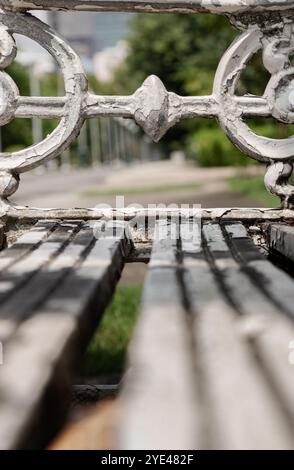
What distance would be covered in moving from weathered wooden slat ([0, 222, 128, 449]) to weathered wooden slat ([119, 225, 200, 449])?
11 centimetres

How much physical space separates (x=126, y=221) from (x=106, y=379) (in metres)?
1.50

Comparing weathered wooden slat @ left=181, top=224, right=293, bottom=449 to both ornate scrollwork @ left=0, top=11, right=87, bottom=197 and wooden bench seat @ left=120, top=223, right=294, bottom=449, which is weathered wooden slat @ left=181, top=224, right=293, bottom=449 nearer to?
wooden bench seat @ left=120, top=223, right=294, bottom=449

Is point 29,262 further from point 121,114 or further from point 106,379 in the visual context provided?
point 106,379

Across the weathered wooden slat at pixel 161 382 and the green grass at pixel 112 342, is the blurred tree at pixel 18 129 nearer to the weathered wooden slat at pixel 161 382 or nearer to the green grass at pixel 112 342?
the green grass at pixel 112 342

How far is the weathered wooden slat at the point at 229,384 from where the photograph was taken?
2.37 feet

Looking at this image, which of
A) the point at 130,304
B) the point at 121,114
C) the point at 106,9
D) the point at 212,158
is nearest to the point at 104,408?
the point at 121,114

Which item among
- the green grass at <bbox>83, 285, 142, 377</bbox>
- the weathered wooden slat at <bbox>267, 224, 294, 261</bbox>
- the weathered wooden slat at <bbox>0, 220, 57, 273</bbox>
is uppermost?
the weathered wooden slat at <bbox>0, 220, 57, 273</bbox>

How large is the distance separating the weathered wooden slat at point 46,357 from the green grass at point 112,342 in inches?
83.4

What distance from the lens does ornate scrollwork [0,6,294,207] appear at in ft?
7.42

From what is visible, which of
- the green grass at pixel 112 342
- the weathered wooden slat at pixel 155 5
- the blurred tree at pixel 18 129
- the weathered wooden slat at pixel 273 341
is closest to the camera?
the weathered wooden slat at pixel 273 341

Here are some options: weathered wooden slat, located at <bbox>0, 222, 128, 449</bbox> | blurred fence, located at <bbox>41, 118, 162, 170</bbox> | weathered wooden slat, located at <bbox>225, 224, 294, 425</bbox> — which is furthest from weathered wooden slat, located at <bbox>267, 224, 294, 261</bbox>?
blurred fence, located at <bbox>41, 118, 162, 170</bbox>

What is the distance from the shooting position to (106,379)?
3.51 m

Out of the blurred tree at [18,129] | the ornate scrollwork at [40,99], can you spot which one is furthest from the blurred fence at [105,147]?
the ornate scrollwork at [40,99]

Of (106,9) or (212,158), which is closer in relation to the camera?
(106,9)
